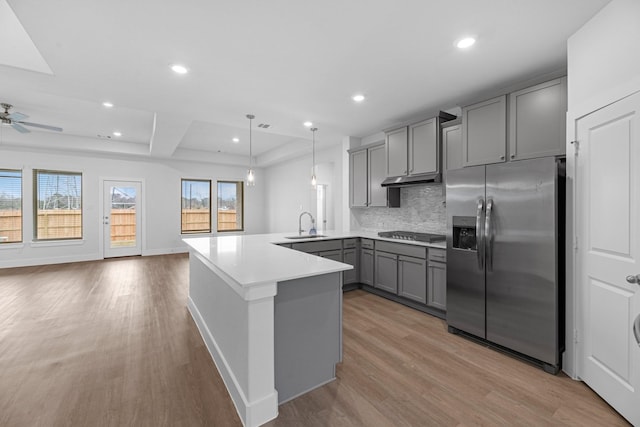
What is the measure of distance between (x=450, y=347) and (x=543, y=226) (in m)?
1.35

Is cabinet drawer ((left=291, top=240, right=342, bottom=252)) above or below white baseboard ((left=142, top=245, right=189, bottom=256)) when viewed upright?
above

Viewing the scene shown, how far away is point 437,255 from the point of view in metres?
3.31

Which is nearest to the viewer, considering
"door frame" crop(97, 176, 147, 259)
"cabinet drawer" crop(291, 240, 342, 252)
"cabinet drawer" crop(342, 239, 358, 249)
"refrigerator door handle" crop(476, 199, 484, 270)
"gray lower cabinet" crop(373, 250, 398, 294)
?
"refrigerator door handle" crop(476, 199, 484, 270)

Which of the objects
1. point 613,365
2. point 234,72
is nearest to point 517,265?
point 613,365

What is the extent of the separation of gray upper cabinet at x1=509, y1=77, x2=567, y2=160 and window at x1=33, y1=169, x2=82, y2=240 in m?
8.83

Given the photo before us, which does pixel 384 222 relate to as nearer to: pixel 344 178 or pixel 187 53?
pixel 344 178

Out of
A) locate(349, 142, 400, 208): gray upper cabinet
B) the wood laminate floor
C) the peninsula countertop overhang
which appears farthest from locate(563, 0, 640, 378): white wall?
locate(349, 142, 400, 208): gray upper cabinet

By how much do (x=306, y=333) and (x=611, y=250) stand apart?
214 cm

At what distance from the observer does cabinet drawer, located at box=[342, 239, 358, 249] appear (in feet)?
14.4

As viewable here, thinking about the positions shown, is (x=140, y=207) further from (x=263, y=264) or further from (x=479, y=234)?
(x=479, y=234)

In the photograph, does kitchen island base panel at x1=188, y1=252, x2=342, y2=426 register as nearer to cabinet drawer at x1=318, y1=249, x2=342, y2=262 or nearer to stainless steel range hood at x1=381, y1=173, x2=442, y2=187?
cabinet drawer at x1=318, y1=249, x2=342, y2=262

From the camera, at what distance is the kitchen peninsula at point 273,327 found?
171 cm

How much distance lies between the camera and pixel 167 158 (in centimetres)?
789

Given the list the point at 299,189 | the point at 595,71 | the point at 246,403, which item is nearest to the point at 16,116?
the point at 299,189
